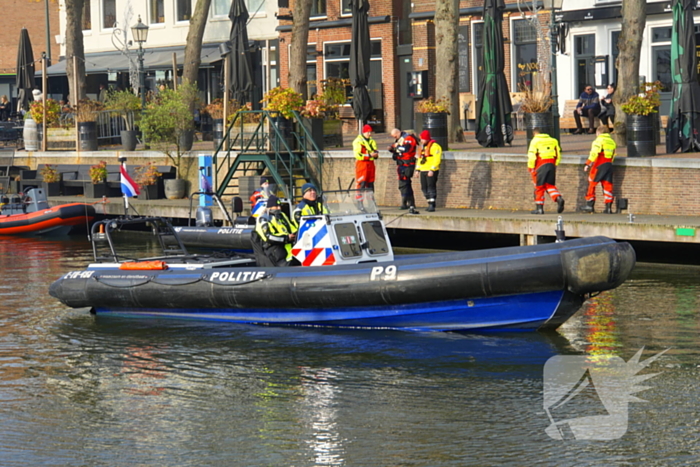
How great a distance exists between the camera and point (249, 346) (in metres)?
14.7

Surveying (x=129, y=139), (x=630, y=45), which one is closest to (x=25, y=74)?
(x=129, y=139)

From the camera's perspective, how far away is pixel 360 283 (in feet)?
47.9

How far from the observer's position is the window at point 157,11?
46.2 metres

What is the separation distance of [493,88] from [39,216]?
11.2 metres

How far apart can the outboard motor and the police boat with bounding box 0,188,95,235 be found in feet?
11.4

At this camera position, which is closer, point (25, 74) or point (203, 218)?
point (203, 218)

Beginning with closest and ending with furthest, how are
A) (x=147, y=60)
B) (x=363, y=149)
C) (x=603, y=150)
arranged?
(x=603, y=150), (x=363, y=149), (x=147, y=60)

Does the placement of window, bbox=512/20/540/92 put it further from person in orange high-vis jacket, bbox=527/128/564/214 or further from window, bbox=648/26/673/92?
person in orange high-vis jacket, bbox=527/128/564/214

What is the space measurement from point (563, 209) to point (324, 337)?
321 inches

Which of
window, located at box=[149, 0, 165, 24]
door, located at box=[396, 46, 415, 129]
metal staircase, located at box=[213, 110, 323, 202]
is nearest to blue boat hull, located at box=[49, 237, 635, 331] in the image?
metal staircase, located at box=[213, 110, 323, 202]

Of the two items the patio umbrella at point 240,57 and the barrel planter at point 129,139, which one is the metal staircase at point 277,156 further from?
the patio umbrella at point 240,57

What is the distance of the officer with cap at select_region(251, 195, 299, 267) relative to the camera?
16.0 meters

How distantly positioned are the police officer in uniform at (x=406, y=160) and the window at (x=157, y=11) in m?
25.6

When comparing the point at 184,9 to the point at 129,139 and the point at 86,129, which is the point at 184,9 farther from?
the point at 129,139
